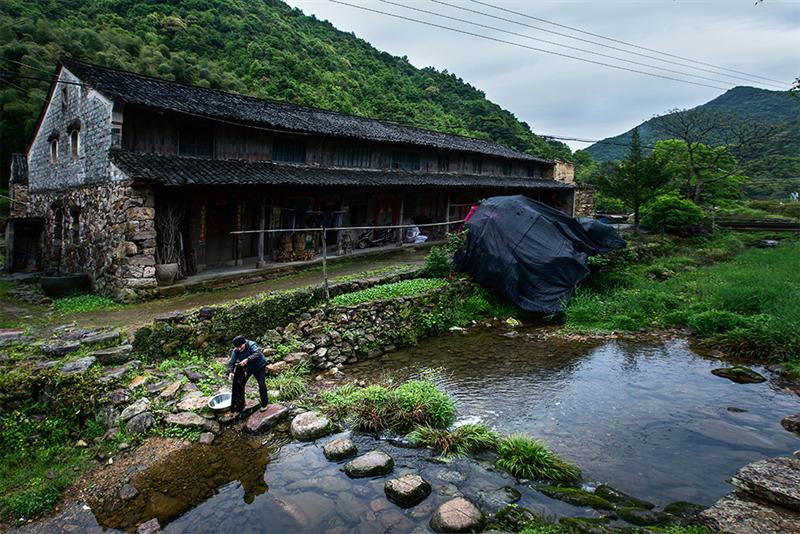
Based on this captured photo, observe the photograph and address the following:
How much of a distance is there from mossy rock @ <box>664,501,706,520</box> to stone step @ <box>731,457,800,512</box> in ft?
2.72

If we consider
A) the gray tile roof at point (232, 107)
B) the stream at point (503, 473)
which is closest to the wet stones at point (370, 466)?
the stream at point (503, 473)

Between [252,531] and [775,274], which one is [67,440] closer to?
[252,531]

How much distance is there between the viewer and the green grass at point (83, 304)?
1124cm

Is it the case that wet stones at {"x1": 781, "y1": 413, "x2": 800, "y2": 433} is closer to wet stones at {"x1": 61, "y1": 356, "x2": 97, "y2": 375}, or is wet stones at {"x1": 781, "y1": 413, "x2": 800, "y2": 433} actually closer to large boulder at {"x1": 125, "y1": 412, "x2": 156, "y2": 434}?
large boulder at {"x1": 125, "y1": 412, "x2": 156, "y2": 434}

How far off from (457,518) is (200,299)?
9595 millimetres

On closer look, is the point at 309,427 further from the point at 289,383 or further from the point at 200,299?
the point at 200,299

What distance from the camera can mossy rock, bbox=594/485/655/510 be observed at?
17.2ft

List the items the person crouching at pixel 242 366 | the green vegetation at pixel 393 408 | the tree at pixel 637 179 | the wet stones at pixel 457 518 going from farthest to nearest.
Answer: the tree at pixel 637 179, the green vegetation at pixel 393 408, the person crouching at pixel 242 366, the wet stones at pixel 457 518

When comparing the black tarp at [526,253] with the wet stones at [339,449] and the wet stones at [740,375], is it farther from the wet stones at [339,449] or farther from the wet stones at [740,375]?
the wet stones at [339,449]

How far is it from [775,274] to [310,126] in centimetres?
1768

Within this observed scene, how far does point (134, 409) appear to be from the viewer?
689 centimetres

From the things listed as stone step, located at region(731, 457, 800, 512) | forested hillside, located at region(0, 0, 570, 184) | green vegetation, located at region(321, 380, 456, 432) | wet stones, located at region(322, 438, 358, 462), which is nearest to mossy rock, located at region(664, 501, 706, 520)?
stone step, located at region(731, 457, 800, 512)

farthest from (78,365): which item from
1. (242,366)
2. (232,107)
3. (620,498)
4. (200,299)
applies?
(232,107)

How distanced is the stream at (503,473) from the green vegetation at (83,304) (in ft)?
22.4
